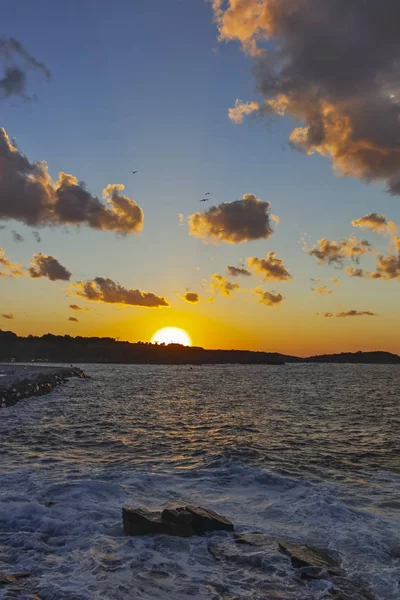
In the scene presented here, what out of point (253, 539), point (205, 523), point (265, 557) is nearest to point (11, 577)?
point (205, 523)

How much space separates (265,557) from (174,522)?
2848 millimetres

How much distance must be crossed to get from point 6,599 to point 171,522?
204 inches

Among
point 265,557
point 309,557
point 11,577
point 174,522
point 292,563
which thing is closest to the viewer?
point 11,577

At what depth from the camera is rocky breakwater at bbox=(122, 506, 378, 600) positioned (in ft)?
31.8

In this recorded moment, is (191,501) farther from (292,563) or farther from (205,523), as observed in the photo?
(292,563)

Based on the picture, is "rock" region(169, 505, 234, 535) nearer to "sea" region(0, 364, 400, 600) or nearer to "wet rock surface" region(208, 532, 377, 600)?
"sea" region(0, 364, 400, 600)

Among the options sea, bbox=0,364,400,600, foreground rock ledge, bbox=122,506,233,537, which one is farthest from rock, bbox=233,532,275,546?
foreground rock ledge, bbox=122,506,233,537

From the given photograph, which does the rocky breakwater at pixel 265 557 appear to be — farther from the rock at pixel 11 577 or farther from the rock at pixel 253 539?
the rock at pixel 11 577

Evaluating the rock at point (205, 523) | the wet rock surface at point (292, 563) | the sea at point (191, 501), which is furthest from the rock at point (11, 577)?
the rock at point (205, 523)

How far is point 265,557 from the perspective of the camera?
1134 centimetres

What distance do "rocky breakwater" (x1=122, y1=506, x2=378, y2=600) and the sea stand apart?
2.5 inches

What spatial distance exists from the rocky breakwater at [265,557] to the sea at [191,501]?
65 millimetres

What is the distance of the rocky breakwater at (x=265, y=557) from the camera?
9680 millimetres

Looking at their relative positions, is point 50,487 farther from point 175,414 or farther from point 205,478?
point 175,414
